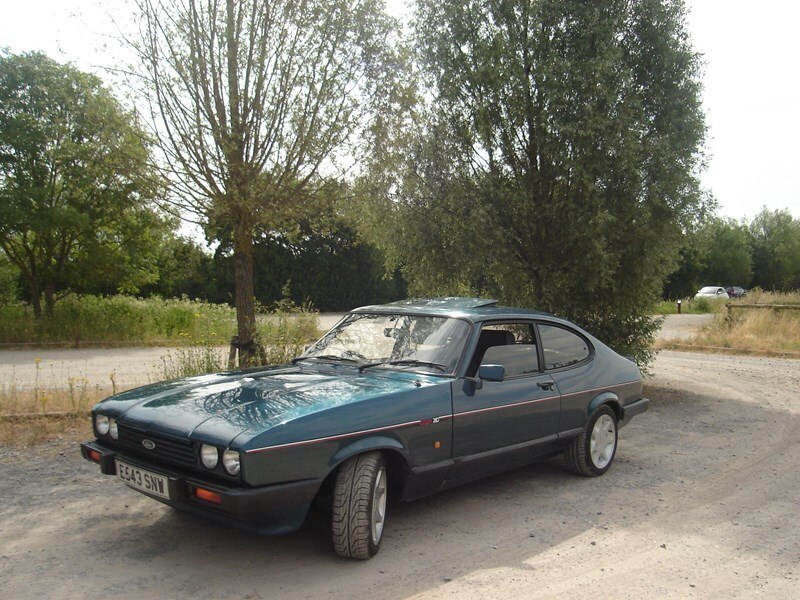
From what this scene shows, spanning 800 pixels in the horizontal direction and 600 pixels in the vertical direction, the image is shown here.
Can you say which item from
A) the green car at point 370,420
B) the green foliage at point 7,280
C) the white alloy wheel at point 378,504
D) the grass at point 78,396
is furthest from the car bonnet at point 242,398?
the green foliage at point 7,280

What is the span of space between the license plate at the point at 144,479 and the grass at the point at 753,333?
16879 mm

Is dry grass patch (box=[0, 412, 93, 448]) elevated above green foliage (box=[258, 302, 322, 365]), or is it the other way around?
green foliage (box=[258, 302, 322, 365])

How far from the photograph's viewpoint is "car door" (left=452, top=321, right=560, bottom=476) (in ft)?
15.8

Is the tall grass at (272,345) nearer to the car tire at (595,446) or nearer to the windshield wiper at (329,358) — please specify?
the windshield wiper at (329,358)

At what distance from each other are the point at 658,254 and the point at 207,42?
A: 7110mm

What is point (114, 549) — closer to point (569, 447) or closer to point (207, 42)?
point (569, 447)

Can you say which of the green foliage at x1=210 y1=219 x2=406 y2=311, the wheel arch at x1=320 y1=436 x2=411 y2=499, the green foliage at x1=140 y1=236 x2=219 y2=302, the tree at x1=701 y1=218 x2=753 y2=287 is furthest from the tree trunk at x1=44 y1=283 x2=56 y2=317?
the tree at x1=701 y1=218 x2=753 y2=287

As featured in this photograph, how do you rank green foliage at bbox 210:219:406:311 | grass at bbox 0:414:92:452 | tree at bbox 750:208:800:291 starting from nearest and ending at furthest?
grass at bbox 0:414:92:452 < green foliage at bbox 210:219:406:311 < tree at bbox 750:208:800:291

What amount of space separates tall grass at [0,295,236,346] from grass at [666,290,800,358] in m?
13.4

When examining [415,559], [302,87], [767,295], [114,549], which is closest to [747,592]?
[415,559]

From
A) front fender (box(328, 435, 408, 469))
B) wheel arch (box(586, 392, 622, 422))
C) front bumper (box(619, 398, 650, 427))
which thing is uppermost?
front fender (box(328, 435, 408, 469))

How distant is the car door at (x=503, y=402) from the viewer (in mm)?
4805

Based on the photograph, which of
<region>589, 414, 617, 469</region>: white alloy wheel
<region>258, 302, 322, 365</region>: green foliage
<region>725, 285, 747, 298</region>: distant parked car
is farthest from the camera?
<region>725, 285, 747, 298</region>: distant parked car

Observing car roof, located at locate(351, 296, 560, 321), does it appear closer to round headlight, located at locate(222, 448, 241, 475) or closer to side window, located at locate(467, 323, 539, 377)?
side window, located at locate(467, 323, 539, 377)
